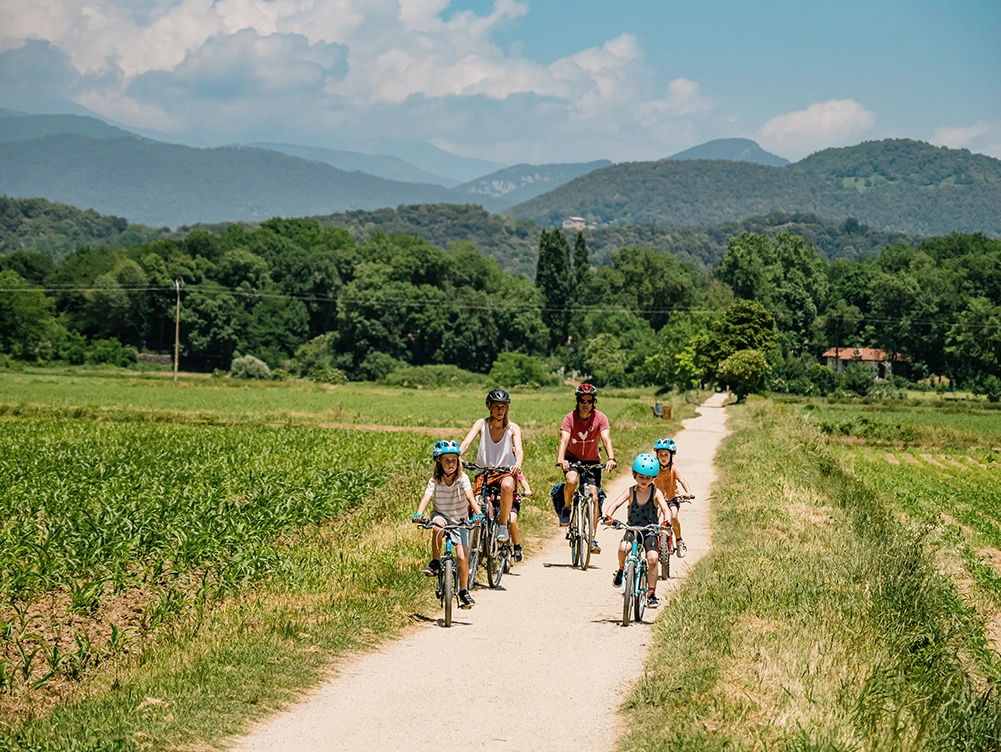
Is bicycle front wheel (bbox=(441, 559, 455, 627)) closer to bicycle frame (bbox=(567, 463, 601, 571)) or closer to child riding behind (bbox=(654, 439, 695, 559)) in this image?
bicycle frame (bbox=(567, 463, 601, 571))

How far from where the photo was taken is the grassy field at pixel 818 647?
723cm

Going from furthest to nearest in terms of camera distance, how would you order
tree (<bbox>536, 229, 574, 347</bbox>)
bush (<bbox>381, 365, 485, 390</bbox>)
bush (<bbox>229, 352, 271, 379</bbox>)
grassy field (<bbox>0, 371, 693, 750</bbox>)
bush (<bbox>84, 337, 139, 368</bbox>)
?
tree (<bbox>536, 229, 574, 347</bbox>) < bush (<bbox>84, 337, 139, 368</bbox>) < bush (<bbox>229, 352, 271, 379</bbox>) < bush (<bbox>381, 365, 485, 390</bbox>) < grassy field (<bbox>0, 371, 693, 750</bbox>)

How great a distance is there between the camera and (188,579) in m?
13.1

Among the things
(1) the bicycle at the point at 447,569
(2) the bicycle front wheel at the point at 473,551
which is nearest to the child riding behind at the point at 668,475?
(2) the bicycle front wheel at the point at 473,551

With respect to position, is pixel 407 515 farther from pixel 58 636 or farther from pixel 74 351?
pixel 74 351

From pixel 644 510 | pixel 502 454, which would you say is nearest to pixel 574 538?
pixel 502 454

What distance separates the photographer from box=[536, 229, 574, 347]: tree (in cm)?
12569

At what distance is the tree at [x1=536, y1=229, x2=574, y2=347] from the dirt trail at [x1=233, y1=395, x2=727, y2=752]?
113 m

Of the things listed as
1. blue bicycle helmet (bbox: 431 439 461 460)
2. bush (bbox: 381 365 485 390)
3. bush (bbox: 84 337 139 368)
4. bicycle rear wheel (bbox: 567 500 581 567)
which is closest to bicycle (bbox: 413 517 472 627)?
blue bicycle helmet (bbox: 431 439 461 460)

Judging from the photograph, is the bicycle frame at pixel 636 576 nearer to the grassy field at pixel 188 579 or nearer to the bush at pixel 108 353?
the grassy field at pixel 188 579

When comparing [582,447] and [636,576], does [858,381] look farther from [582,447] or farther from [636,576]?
[636,576]

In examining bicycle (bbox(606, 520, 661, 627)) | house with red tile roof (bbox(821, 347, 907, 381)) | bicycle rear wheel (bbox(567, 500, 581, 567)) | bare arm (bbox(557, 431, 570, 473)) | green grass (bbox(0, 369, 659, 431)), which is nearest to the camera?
bicycle (bbox(606, 520, 661, 627))

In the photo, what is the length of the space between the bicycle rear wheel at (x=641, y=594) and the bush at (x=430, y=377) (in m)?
79.1

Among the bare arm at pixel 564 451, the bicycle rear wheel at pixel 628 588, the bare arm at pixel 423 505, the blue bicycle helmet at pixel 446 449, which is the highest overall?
the blue bicycle helmet at pixel 446 449
